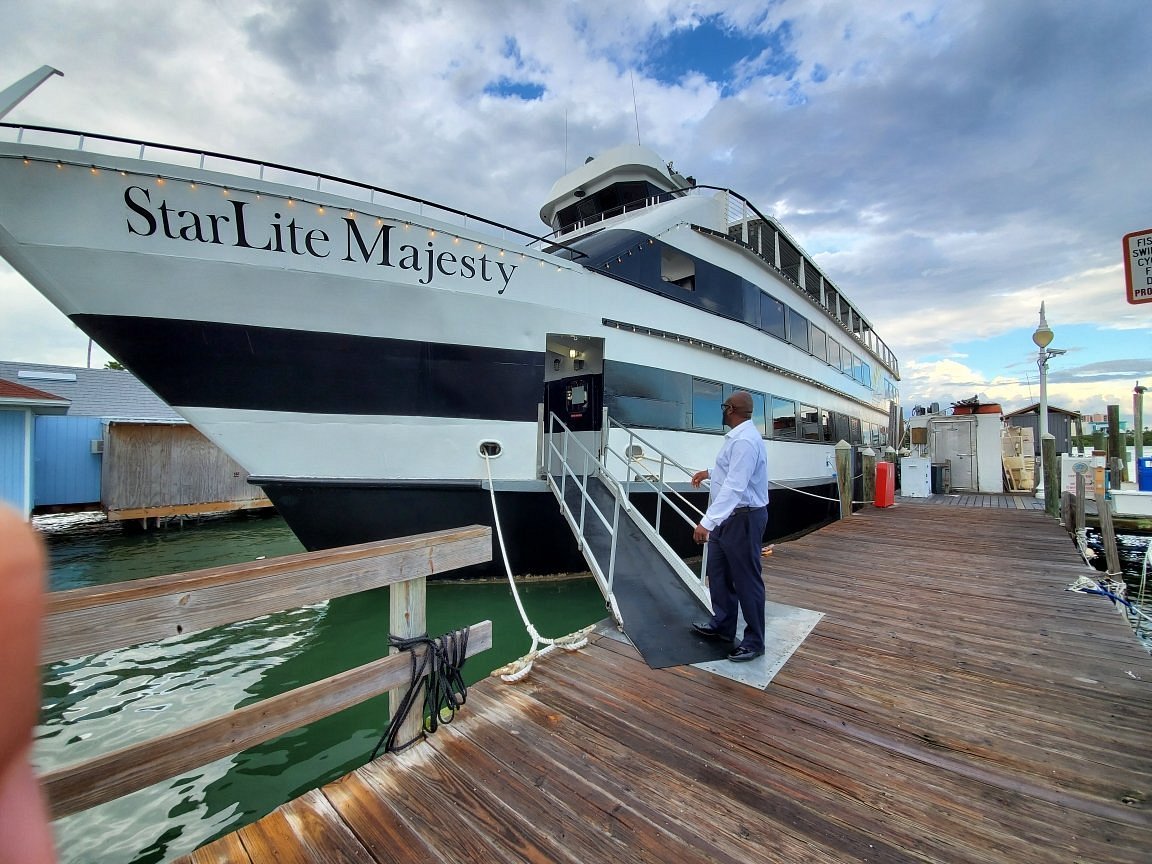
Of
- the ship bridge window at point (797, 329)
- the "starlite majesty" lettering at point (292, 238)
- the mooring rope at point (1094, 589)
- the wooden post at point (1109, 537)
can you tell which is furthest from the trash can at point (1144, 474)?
the "starlite majesty" lettering at point (292, 238)

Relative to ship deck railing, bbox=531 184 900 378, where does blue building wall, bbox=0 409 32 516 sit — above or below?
below

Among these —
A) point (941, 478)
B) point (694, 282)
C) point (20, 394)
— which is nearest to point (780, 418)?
point (694, 282)

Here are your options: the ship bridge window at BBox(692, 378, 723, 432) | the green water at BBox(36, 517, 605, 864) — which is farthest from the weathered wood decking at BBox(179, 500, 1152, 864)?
the ship bridge window at BBox(692, 378, 723, 432)

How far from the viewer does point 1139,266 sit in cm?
337

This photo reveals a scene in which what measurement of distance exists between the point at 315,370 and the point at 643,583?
147 inches

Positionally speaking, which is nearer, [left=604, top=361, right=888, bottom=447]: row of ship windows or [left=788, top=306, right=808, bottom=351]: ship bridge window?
[left=604, top=361, right=888, bottom=447]: row of ship windows

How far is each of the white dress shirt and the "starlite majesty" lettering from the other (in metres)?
3.43

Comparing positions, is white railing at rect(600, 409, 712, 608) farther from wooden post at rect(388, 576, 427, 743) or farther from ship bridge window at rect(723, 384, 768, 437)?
wooden post at rect(388, 576, 427, 743)

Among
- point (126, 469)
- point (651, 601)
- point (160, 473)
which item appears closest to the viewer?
point (651, 601)

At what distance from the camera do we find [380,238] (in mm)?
4855

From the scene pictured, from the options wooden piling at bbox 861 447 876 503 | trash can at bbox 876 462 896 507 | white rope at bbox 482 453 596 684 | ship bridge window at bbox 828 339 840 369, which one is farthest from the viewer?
ship bridge window at bbox 828 339 840 369

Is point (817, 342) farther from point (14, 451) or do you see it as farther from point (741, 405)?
point (14, 451)

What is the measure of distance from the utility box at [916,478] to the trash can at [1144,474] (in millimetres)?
4125

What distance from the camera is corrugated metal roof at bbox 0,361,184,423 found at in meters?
15.0
